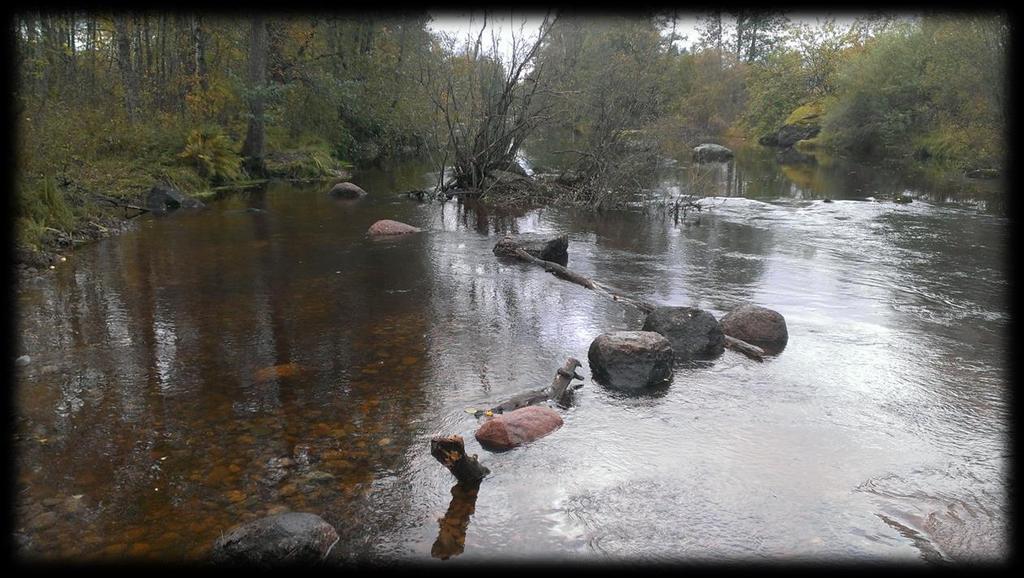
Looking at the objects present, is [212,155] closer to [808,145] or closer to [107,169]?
[107,169]

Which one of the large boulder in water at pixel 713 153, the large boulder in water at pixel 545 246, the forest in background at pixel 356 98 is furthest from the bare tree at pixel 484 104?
the large boulder in water at pixel 713 153

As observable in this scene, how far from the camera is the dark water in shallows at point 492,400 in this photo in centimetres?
439

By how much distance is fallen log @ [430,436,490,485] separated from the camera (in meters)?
4.74

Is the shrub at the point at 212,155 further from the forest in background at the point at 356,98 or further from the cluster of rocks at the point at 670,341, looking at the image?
the cluster of rocks at the point at 670,341

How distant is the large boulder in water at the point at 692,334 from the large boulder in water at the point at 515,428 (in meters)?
2.18

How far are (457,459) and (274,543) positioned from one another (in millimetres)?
1257

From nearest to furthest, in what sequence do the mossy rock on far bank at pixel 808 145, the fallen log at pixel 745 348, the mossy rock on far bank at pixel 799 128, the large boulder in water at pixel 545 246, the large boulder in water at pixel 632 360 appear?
the large boulder in water at pixel 632 360 < the fallen log at pixel 745 348 < the large boulder in water at pixel 545 246 < the mossy rock on far bank at pixel 808 145 < the mossy rock on far bank at pixel 799 128

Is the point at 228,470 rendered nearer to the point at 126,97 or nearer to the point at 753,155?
the point at 126,97

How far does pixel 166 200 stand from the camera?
1678 cm

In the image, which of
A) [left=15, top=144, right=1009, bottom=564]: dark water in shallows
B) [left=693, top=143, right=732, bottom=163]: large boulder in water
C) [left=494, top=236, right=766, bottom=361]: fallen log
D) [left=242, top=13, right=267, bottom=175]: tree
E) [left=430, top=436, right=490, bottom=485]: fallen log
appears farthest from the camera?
[left=693, top=143, right=732, bottom=163]: large boulder in water

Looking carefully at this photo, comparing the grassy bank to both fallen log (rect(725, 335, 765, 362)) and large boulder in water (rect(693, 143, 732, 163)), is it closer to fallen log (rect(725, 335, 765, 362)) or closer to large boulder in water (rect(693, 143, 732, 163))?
fallen log (rect(725, 335, 765, 362))

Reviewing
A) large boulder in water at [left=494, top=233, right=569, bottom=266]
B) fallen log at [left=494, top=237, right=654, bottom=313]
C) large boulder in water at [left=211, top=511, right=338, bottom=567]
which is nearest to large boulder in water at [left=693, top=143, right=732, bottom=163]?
large boulder in water at [left=494, top=233, right=569, bottom=266]

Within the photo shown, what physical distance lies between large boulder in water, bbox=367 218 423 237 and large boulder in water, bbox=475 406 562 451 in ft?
28.9

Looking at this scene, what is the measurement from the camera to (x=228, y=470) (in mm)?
4949
